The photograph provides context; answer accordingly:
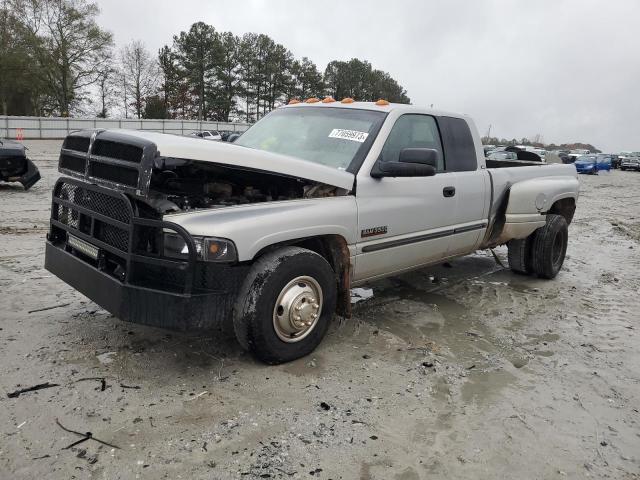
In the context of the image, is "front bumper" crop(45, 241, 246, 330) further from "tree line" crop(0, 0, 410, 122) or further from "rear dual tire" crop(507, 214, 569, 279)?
"tree line" crop(0, 0, 410, 122)

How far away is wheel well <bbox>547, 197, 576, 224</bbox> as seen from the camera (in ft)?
21.9

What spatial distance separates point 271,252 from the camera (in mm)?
3521

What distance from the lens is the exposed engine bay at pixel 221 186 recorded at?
3.49m

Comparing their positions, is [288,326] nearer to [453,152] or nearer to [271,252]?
[271,252]

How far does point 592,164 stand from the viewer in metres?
35.1

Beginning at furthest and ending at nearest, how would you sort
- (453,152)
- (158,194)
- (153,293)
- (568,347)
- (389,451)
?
(453,152)
(568,347)
(158,194)
(153,293)
(389,451)

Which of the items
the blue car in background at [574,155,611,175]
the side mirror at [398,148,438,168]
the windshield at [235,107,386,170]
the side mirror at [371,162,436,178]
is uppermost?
the blue car in background at [574,155,611,175]

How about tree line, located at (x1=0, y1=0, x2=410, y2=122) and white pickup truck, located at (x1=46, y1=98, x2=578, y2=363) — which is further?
tree line, located at (x1=0, y1=0, x2=410, y2=122)

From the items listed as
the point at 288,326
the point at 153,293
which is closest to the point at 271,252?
the point at 288,326

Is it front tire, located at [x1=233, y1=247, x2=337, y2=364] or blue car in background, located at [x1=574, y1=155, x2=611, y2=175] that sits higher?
blue car in background, located at [x1=574, y1=155, x2=611, y2=175]

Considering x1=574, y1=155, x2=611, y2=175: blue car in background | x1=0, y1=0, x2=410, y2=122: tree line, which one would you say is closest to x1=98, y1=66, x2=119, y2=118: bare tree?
x1=0, y1=0, x2=410, y2=122: tree line

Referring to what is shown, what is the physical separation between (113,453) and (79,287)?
1353 millimetres

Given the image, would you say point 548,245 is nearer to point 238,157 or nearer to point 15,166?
point 238,157

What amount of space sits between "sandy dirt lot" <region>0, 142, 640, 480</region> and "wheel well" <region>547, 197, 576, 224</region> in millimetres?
1796
